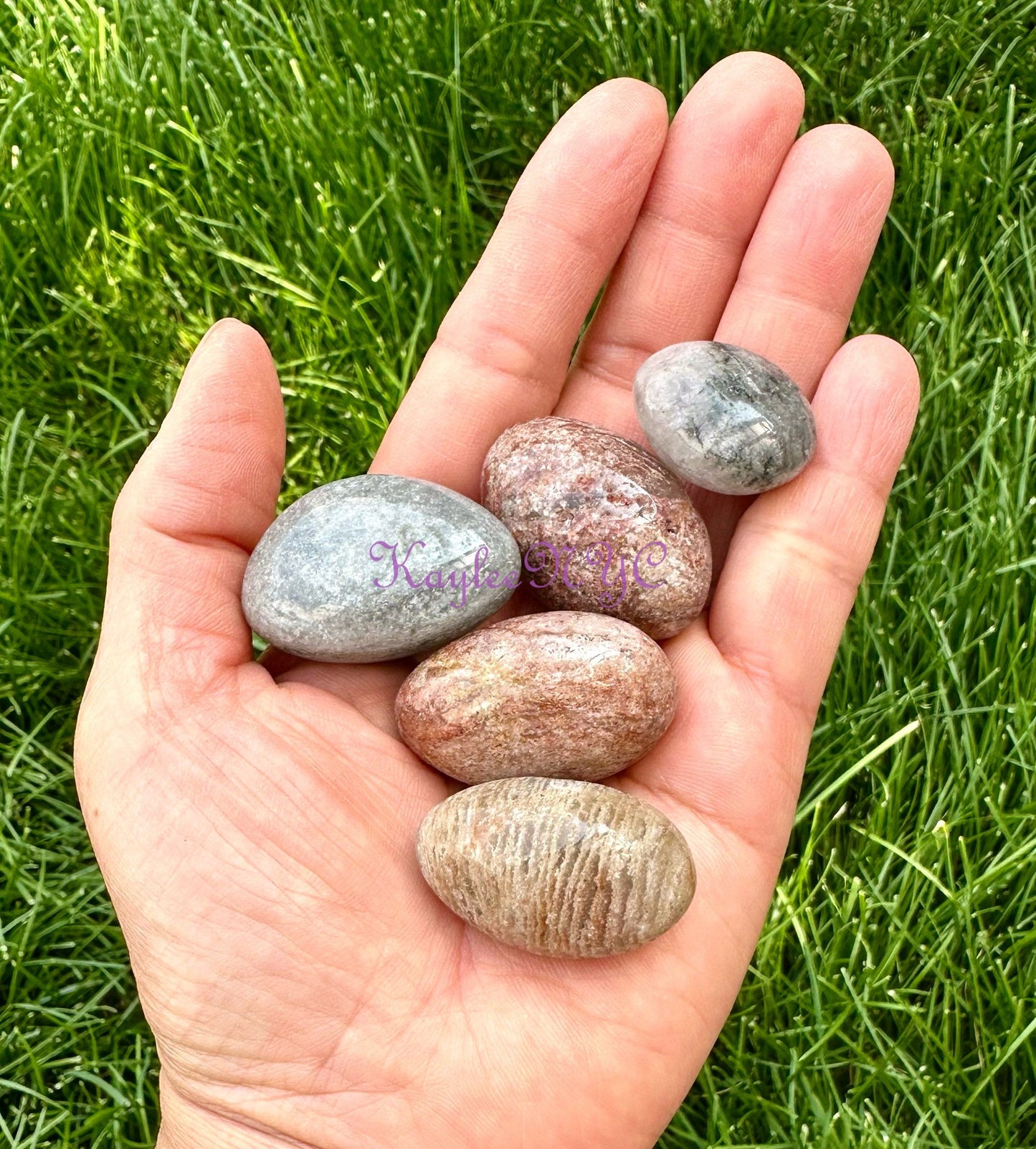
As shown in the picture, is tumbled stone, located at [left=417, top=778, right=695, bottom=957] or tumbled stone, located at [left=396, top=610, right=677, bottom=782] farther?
tumbled stone, located at [left=396, top=610, right=677, bottom=782]

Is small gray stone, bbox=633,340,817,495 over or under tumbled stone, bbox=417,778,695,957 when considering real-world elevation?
over

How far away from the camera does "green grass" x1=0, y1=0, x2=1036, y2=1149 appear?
5.43 ft

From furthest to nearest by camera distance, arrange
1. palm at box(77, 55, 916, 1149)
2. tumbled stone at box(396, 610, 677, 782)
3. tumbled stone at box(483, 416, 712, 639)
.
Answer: tumbled stone at box(483, 416, 712, 639)
tumbled stone at box(396, 610, 677, 782)
palm at box(77, 55, 916, 1149)

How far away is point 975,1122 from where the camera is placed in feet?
5.23

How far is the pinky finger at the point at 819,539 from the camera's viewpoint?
1.63 meters

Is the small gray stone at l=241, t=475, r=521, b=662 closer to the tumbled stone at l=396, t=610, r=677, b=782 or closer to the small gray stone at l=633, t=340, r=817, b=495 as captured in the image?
the tumbled stone at l=396, t=610, r=677, b=782

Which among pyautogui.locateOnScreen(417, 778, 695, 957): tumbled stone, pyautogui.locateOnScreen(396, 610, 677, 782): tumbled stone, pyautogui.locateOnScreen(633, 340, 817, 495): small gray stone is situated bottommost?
pyautogui.locateOnScreen(417, 778, 695, 957): tumbled stone

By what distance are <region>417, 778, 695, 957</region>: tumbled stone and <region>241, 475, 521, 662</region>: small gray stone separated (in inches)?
11.2

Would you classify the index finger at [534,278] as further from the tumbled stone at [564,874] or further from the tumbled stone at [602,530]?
the tumbled stone at [564,874]

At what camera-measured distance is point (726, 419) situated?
5.30 feet

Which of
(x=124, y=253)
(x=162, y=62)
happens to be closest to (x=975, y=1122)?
(x=124, y=253)

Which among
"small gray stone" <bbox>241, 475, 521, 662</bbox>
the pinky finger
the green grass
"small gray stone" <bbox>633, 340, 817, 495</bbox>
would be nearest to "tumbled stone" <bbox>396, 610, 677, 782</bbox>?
"small gray stone" <bbox>241, 475, 521, 662</bbox>

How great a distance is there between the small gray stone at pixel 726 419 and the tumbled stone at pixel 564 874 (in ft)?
1.77

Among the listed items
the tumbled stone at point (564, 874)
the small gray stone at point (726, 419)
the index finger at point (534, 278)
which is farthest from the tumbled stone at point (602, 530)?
the tumbled stone at point (564, 874)
